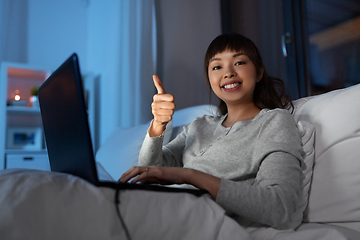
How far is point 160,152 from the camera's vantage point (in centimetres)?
100

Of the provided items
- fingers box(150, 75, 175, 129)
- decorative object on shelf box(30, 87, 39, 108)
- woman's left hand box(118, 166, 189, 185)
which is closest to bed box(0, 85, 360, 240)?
woman's left hand box(118, 166, 189, 185)

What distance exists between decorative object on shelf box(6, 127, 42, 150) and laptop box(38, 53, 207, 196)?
2152 millimetres

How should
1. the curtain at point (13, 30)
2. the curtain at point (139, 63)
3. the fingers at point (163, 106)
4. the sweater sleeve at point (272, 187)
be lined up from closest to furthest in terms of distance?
1. the sweater sleeve at point (272, 187)
2. the fingers at point (163, 106)
3. the curtain at point (139, 63)
4. the curtain at point (13, 30)

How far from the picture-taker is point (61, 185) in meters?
0.48

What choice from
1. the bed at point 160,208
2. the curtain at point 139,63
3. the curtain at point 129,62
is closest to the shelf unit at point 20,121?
the curtain at point 129,62

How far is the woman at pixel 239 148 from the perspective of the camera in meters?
0.60

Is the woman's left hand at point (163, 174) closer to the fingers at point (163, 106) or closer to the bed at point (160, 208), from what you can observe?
the bed at point (160, 208)

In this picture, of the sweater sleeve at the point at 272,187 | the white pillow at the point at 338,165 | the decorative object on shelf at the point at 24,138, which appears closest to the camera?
the sweater sleeve at the point at 272,187

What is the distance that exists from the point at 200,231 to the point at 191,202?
5 centimetres

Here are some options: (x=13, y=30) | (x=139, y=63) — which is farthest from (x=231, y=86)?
(x=13, y=30)

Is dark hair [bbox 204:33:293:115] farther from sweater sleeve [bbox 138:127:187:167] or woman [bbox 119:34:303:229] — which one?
sweater sleeve [bbox 138:127:187:167]

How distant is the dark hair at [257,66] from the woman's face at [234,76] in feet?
0.06

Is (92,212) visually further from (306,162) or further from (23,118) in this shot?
(23,118)

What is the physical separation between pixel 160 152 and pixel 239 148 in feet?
0.97
